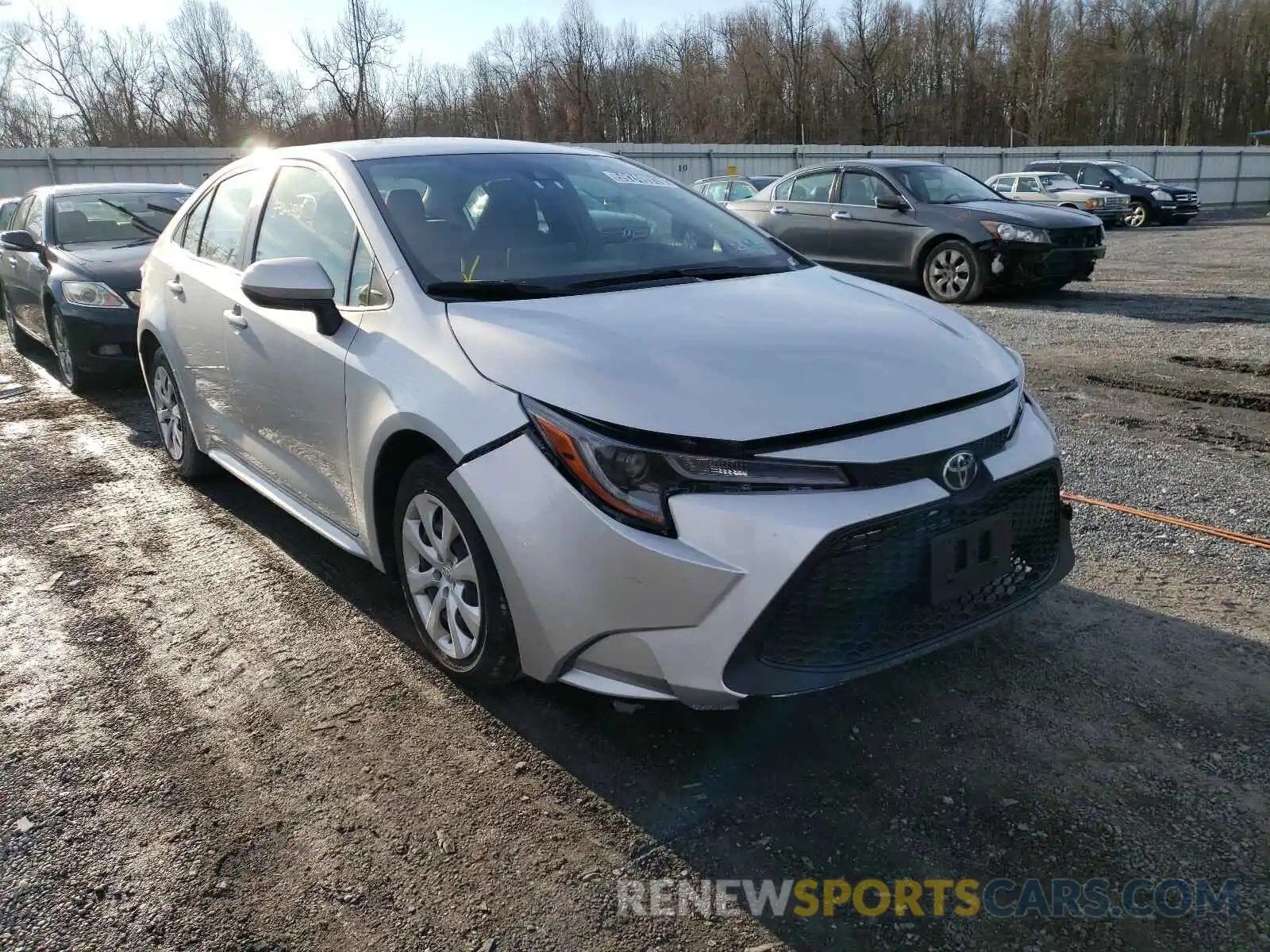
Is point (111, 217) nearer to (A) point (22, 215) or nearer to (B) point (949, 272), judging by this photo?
(A) point (22, 215)

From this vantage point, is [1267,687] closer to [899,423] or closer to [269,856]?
[899,423]

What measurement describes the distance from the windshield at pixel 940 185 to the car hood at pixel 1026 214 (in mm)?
195

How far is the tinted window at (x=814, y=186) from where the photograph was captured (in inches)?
460

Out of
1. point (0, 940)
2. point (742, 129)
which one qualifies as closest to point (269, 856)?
point (0, 940)

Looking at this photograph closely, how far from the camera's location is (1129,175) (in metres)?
25.2

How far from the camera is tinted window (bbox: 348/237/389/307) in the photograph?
3057 millimetres

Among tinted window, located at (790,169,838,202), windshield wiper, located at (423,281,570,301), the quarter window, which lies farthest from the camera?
tinted window, located at (790,169,838,202)

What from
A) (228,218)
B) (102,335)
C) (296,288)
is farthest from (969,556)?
(102,335)

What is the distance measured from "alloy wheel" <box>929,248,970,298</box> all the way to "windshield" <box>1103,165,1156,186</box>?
686 inches

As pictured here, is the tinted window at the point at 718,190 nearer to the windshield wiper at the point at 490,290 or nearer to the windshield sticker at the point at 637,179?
the windshield sticker at the point at 637,179

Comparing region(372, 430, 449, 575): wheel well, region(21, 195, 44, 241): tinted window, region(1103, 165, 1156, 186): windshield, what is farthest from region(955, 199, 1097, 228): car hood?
region(1103, 165, 1156, 186): windshield

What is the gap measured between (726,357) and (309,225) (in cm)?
191

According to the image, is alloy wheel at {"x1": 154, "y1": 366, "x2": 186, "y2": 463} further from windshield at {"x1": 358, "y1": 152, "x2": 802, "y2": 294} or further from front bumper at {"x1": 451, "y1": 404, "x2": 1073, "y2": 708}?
front bumper at {"x1": 451, "y1": 404, "x2": 1073, "y2": 708}

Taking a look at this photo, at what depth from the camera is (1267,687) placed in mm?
2834
